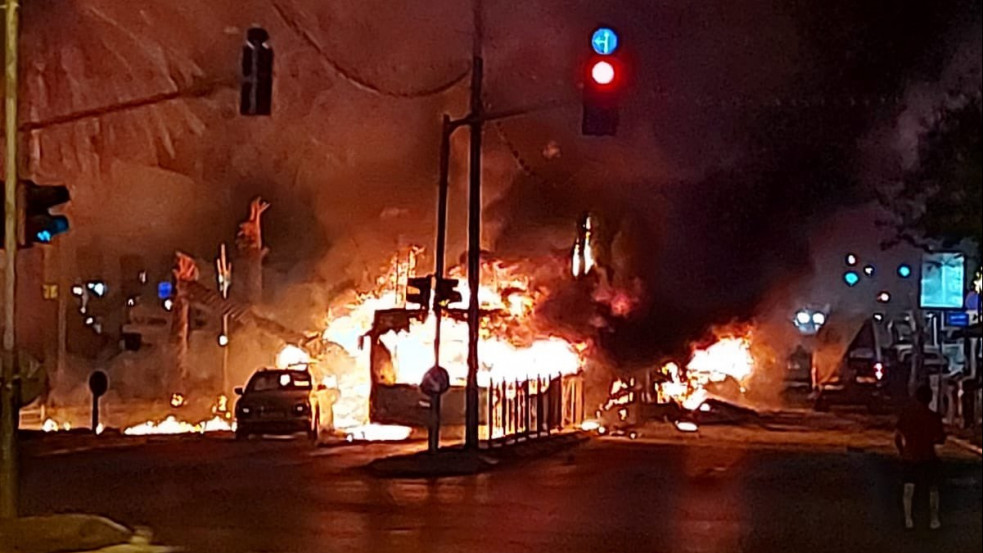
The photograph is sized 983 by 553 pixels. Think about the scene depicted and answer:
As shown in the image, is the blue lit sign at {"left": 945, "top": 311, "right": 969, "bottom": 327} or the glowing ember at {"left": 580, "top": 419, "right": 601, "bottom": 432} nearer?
Answer: the blue lit sign at {"left": 945, "top": 311, "right": 969, "bottom": 327}

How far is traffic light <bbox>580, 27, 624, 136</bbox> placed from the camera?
18000mm

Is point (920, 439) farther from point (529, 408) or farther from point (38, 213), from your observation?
point (529, 408)

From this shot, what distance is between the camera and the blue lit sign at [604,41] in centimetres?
1798

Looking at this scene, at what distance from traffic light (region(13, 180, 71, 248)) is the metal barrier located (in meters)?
19.3

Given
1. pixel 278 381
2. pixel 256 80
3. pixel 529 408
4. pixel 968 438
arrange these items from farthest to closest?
1. pixel 529 408
2. pixel 278 381
3. pixel 968 438
4. pixel 256 80

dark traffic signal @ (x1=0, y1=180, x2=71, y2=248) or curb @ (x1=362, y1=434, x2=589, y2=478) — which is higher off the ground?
Result: dark traffic signal @ (x1=0, y1=180, x2=71, y2=248)

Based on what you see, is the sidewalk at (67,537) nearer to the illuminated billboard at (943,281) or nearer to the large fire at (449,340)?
the illuminated billboard at (943,281)

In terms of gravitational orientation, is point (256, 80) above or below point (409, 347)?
above

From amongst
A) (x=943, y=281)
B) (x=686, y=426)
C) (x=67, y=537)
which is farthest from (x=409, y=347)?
(x=67, y=537)

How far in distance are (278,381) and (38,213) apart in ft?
71.8

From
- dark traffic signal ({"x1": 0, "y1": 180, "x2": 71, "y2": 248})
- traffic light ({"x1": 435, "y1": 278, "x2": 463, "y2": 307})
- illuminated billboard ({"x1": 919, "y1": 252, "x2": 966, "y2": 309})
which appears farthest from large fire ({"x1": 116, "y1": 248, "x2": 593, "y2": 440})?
dark traffic signal ({"x1": 0, "y1": 180, "x2": 71, "y2": 248})

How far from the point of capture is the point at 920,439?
17125 millimetres

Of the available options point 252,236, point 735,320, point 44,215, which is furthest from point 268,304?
point 44,215

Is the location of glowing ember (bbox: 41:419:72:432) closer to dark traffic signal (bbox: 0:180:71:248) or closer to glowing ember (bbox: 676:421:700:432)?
glowing ember (bbox: 676:421:700:432)
